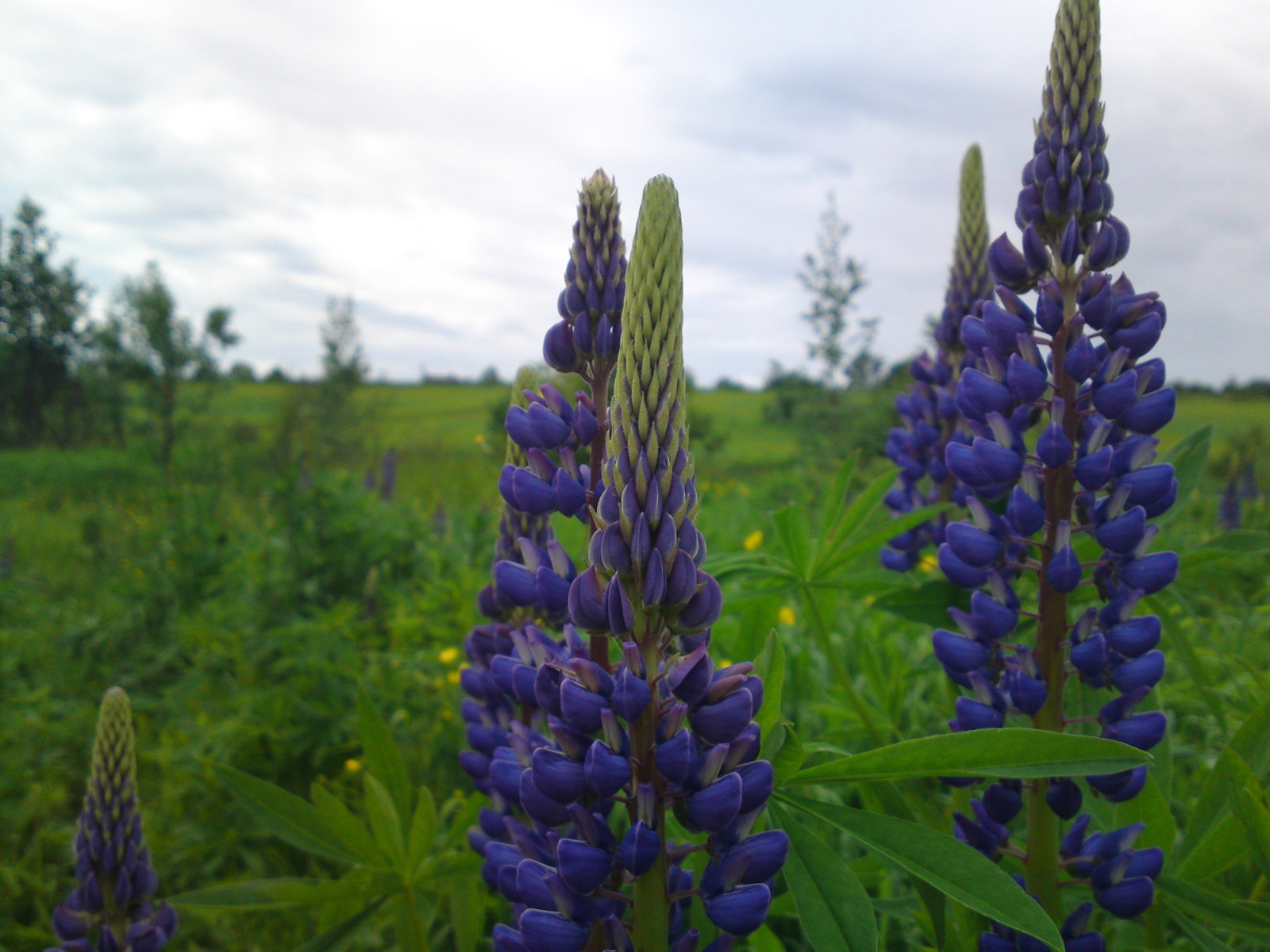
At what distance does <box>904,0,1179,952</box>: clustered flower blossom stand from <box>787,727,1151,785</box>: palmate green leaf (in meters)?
0.36

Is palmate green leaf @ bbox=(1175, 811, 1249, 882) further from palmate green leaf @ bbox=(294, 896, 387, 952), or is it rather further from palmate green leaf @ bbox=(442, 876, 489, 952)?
palmate green leaf @ bbox=(294, 896, 387, 952)

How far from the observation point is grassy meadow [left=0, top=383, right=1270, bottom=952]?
1687 mm

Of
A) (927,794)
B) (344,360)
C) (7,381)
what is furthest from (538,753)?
(7,381)

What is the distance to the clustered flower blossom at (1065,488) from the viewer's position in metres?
1.28

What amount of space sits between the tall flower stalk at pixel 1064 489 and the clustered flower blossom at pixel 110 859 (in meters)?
1.74

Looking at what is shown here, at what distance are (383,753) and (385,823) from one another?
15 cm

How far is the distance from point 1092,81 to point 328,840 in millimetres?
1989

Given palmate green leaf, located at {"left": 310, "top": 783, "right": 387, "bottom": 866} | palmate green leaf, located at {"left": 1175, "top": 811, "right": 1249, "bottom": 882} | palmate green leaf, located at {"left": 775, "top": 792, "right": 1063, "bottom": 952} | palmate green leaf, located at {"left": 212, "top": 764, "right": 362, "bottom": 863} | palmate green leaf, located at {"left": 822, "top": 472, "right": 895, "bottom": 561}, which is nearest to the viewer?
palmate green leaf, located at {"left": 775, "top": 792, "right": 1063, "bottom": 952}

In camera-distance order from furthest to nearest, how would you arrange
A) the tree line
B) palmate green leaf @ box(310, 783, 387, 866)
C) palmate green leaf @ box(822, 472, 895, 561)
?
the tree line → palmate green leaf @ box(822, 472, 895, 561) → palmate green leaf @ box(310, 783, 387, 866)

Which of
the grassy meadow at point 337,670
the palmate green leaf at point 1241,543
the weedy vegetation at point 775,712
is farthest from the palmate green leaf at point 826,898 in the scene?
the palmate green leaf at point 1241,543

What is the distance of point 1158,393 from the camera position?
1309mm

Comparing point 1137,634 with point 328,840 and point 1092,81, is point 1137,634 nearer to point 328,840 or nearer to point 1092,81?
point 1092,81

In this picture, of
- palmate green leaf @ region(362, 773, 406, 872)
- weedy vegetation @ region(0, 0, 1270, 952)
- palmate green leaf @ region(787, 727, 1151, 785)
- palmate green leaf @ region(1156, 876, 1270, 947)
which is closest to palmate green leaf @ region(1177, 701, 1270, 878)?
weedy vegetation @ region(0, 0, 1270, 952)

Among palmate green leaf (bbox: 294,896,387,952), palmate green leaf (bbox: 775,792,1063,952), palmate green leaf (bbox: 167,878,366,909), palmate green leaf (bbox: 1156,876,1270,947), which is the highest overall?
palmate green leaf (bbox: 775,792,1063,952)
